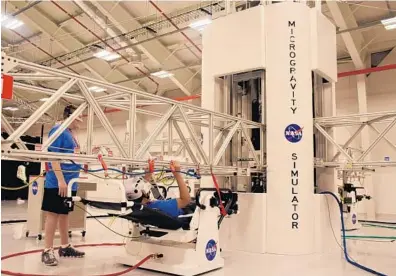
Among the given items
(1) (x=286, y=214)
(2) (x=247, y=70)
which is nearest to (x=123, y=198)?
(1) (x=286, y=214)

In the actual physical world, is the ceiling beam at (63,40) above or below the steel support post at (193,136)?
above

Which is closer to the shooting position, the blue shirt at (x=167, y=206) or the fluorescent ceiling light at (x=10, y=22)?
the blue shirt at (x=167, y=206)

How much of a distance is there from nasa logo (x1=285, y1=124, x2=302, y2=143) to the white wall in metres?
6.40

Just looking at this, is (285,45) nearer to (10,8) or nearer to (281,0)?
(281,0)

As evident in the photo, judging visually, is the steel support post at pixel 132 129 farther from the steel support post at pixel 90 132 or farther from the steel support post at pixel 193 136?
the steel support post at pixel 193 136

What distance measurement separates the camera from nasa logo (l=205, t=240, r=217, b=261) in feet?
11.8

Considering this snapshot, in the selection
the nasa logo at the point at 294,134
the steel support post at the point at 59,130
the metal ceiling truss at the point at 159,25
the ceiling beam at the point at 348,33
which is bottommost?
the steel support post at the point at 59,130

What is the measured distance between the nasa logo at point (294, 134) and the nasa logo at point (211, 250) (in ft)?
5.80

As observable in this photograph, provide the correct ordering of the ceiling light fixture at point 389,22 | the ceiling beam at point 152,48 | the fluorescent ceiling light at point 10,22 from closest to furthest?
the ceiling light fixture at point 389,22
the fluorescent ceiling light at point 10,22
the ceiling beam at point 152,48

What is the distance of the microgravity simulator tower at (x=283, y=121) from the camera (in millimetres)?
4625

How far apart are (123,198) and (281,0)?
3.69 m

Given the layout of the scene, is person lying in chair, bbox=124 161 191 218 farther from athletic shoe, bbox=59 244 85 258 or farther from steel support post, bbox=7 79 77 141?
steel support post, bbox=7 79 77 141

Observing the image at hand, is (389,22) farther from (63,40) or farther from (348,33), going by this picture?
(63,40)

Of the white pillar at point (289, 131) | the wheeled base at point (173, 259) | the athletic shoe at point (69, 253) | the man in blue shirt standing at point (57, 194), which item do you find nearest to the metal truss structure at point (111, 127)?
the white pillar at point (289, 131)
